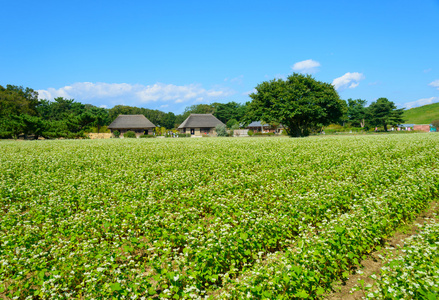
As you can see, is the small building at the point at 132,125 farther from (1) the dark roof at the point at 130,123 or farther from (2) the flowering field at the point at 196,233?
(2) the flowering field at the point at 196,233

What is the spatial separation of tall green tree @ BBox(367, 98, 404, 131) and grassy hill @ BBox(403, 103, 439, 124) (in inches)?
3141

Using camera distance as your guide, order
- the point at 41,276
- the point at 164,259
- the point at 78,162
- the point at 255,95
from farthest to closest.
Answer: the point at 255,95
the point at 78,162
the point at 164,259
the point at 41,276

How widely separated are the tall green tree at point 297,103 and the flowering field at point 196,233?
30.8 meters

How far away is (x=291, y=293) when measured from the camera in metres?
4.05

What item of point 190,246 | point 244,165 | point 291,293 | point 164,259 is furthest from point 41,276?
point 244,165

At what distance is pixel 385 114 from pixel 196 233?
9509cm

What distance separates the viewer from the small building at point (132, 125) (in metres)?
76.0

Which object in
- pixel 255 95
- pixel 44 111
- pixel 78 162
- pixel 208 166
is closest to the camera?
pixel 208 166

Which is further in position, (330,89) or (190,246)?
(330,89)

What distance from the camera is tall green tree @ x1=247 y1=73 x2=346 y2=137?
4222cm

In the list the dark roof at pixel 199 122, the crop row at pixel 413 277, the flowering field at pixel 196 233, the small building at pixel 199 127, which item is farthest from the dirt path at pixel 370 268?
the small building at pixel 199 127

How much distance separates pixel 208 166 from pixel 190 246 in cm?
883

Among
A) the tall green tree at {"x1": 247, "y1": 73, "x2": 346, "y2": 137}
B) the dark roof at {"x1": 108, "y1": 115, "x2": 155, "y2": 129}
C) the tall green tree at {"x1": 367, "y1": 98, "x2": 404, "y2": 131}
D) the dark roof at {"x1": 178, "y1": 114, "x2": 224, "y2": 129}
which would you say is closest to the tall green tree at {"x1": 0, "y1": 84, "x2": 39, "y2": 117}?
the dark roof at {"x1": 108, "y1": 115, "x2": 155, "y2": 129}

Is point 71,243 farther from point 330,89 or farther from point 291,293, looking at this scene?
point 330,89
